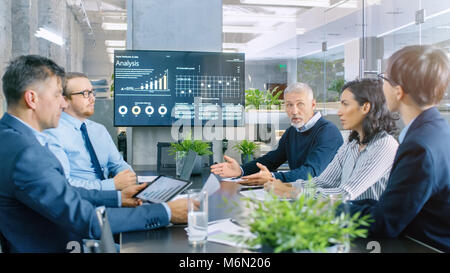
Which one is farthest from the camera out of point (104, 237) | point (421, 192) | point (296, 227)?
point (421, 192)

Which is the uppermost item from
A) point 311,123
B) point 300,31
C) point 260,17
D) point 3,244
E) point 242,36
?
point 260,17

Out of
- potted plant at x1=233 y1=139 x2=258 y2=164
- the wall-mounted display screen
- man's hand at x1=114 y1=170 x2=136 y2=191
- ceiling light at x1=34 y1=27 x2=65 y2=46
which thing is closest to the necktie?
man's hand at x1=114 y1=170 x2=136 y2=191

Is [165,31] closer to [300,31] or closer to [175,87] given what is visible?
[175,87]

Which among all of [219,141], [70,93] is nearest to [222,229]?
[70,93]

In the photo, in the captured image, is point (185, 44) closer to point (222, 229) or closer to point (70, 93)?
point (70, 93)

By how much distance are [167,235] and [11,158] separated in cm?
62

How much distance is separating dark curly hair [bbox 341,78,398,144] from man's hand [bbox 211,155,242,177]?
86 centimetres

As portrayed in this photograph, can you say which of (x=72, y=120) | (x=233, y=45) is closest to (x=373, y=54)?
(x=233, y=45)

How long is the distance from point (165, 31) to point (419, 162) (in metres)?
2.86

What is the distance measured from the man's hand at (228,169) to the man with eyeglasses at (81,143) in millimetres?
605

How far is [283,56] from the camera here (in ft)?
20.8

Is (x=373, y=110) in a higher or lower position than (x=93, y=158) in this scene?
higher

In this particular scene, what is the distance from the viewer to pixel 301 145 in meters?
3.29

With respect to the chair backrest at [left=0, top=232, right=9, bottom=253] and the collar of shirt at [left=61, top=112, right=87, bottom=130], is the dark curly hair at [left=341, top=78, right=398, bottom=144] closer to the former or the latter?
the chair backrest at [left=0, top=232, right=9, bottom=253]
